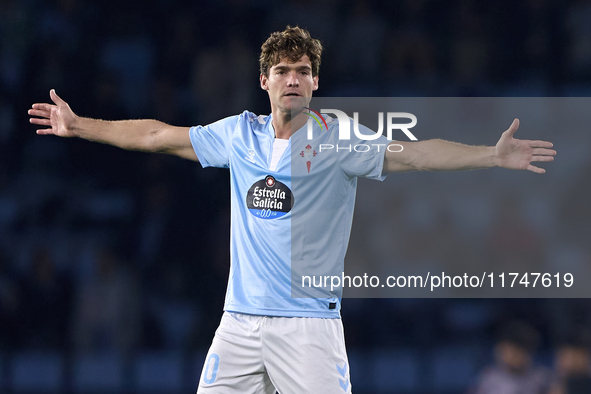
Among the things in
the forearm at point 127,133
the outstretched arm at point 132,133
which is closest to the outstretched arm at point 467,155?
the outstretched arm at point 132,133

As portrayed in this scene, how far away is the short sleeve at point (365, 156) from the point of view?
3319 millimetres

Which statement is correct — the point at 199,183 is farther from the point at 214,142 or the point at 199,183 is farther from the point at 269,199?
the point at 269,199

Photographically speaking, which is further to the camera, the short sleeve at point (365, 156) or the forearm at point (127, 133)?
the forearm at point (127, 133)

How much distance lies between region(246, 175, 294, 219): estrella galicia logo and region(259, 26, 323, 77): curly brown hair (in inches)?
24.0

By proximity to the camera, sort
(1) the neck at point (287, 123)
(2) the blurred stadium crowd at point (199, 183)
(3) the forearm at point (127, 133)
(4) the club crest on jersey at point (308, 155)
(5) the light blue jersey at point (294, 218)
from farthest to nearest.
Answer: (2) the blurred stadium crowd at point (199, 183)
(3) the forearm at point (127, 133)
(1) the neck at point (287, 123)
(4) the club crest on jersey at point (308, 155)
(5) the light blue jersey at point (294, 218)

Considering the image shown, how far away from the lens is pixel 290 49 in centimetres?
352

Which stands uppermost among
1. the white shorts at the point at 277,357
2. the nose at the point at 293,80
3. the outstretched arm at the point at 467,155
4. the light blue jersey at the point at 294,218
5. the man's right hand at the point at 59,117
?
the nose at the point at 293,80

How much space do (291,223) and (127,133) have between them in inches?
41.6

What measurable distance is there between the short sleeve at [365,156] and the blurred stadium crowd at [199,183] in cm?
232

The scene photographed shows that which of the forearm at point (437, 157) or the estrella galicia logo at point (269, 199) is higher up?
the forearm at point (437, 157)

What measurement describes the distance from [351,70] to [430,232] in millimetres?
2381

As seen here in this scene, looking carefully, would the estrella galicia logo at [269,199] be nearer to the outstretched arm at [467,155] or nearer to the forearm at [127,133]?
the outstretched arm at [467,155]

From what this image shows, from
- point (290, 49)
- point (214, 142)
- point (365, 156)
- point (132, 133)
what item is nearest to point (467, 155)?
point (365, 156)

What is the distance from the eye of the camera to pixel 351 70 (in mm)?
7422
